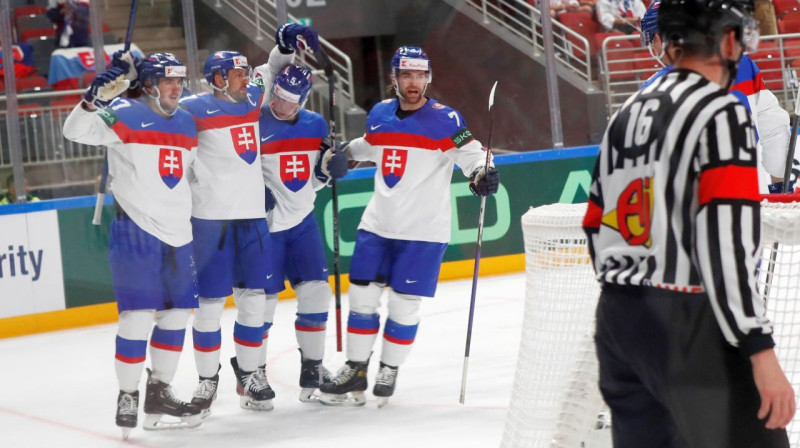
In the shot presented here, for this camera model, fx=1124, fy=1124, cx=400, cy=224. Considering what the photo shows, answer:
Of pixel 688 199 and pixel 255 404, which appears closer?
pixel 688 199

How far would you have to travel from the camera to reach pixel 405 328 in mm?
4363

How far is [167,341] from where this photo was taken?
4039mm

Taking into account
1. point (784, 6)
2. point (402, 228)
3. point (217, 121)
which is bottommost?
point (402, 228)

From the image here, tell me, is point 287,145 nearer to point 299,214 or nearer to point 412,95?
point 299,214

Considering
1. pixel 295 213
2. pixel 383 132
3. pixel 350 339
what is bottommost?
pixel 350 339

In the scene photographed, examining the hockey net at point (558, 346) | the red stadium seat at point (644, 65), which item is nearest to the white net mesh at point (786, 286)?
the hockey net at point (558, 346)

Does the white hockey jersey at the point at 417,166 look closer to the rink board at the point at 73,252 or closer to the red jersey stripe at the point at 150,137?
the red jersey stripe at the point at 150,137

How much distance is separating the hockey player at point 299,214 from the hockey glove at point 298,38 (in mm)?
146

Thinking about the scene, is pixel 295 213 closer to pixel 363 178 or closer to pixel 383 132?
pixel 383 132

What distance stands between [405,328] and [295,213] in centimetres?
64

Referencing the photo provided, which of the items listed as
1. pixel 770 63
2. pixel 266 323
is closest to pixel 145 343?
pixel 266 323

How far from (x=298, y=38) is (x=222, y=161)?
→ 606 mm

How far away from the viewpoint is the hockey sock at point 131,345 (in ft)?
13.0

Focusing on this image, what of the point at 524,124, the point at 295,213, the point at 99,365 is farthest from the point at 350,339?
the point at 524,124
